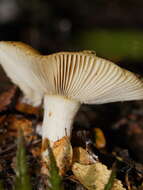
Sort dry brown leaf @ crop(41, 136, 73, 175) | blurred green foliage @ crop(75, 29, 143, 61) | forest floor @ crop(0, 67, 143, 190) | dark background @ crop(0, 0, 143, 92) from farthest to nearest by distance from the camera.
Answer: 1. dark background @ crop(0, 0, 143, 92)
2. blurred green foliage @ crop(75, 29, 143, 61)
3. forest floor @ crop(0, 67, 143, 190)
4. dry brown leaf @ crop(41, 136, 73, 175)

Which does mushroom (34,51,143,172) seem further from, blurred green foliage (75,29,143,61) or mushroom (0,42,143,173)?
blurred green foliage (75,29,143,61)

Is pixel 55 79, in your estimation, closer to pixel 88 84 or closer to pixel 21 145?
pixel 88 84

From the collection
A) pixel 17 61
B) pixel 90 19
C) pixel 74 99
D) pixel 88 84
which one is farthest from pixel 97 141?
pixel 90 19

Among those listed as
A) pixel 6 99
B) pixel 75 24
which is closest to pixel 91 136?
pixel 6 99

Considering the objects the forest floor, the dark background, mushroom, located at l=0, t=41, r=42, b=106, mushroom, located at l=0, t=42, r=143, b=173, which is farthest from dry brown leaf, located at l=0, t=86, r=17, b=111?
the dark background

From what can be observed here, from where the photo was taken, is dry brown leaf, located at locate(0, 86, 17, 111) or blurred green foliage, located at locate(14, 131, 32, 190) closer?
blurred green foliage, located at locate(14, 131, 32, 190)

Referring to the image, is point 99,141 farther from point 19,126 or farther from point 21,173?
point 21,173
